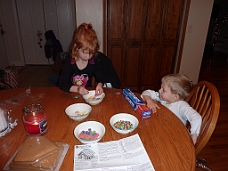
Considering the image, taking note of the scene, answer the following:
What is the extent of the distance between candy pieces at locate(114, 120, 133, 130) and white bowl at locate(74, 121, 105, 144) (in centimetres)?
9

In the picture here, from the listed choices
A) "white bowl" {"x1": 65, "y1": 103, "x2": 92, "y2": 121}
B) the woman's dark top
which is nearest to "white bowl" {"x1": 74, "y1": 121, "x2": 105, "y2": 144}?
"white bowl" {"x1": 65, "y1": 103, "x2": 92, "y2": 121}

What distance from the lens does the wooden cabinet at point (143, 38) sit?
262 centimetres

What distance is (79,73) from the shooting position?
5.11ft

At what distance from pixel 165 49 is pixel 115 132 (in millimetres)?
2375

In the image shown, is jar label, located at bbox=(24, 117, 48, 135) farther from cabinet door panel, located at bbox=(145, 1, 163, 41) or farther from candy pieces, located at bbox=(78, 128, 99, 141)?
cabinet door panel, located at bbox=(145, 1, 163, 41)

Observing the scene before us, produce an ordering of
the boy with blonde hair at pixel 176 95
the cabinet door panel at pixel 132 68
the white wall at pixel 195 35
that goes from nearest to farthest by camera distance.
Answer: the boy with blonde hair at pixel 176 95, the white wall at pixel 195 35, the cabinet door panel at pixel 132 68

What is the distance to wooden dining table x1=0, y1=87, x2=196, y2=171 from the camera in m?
0.71

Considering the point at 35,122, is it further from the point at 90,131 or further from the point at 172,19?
the point at 172,19

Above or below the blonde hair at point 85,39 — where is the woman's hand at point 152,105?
below

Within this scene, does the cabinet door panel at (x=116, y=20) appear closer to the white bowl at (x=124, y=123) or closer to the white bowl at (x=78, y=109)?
the white bowl at (x=78, y=109)

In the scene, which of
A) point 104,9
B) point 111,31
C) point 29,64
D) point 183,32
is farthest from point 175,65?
point 29,64

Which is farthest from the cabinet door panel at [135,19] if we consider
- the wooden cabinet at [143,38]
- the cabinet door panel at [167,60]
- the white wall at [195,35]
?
the white wall at [195,35]

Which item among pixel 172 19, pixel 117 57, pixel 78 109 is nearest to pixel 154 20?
pixel 172 19

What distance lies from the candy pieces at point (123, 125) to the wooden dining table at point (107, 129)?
35 millimetres
